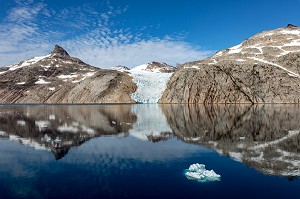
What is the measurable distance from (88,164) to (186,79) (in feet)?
421

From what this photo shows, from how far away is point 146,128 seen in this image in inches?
1870

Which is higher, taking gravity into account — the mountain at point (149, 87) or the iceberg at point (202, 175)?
the mountain at point (149, 87)

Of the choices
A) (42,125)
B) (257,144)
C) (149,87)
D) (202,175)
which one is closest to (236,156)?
(257,144)

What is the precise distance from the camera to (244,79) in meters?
138

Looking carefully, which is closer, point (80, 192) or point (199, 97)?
point (80, 192)

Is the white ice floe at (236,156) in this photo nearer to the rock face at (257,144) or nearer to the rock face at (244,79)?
the rock face at (257,144)

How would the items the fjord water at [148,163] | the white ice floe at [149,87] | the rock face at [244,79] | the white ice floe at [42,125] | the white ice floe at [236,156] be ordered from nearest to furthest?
the fjord water at [148,163] < the white ice floe at [236,156] < the white ice floe at [42,125] < the rock face at [244,79] < the white ice floe at [149,87]

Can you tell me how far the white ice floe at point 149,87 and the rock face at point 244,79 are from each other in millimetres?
8442

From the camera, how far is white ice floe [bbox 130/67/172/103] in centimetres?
16225

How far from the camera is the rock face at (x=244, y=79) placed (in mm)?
131375

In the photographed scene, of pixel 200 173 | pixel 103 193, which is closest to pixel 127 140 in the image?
pixel 200 173

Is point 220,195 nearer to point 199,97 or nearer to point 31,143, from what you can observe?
point 31,143

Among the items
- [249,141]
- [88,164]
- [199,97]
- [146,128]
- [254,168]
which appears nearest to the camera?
[254,168]

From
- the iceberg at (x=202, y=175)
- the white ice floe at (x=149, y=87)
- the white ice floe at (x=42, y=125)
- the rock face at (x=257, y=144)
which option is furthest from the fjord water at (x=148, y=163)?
the white ice floe at (x=149, y=87)
